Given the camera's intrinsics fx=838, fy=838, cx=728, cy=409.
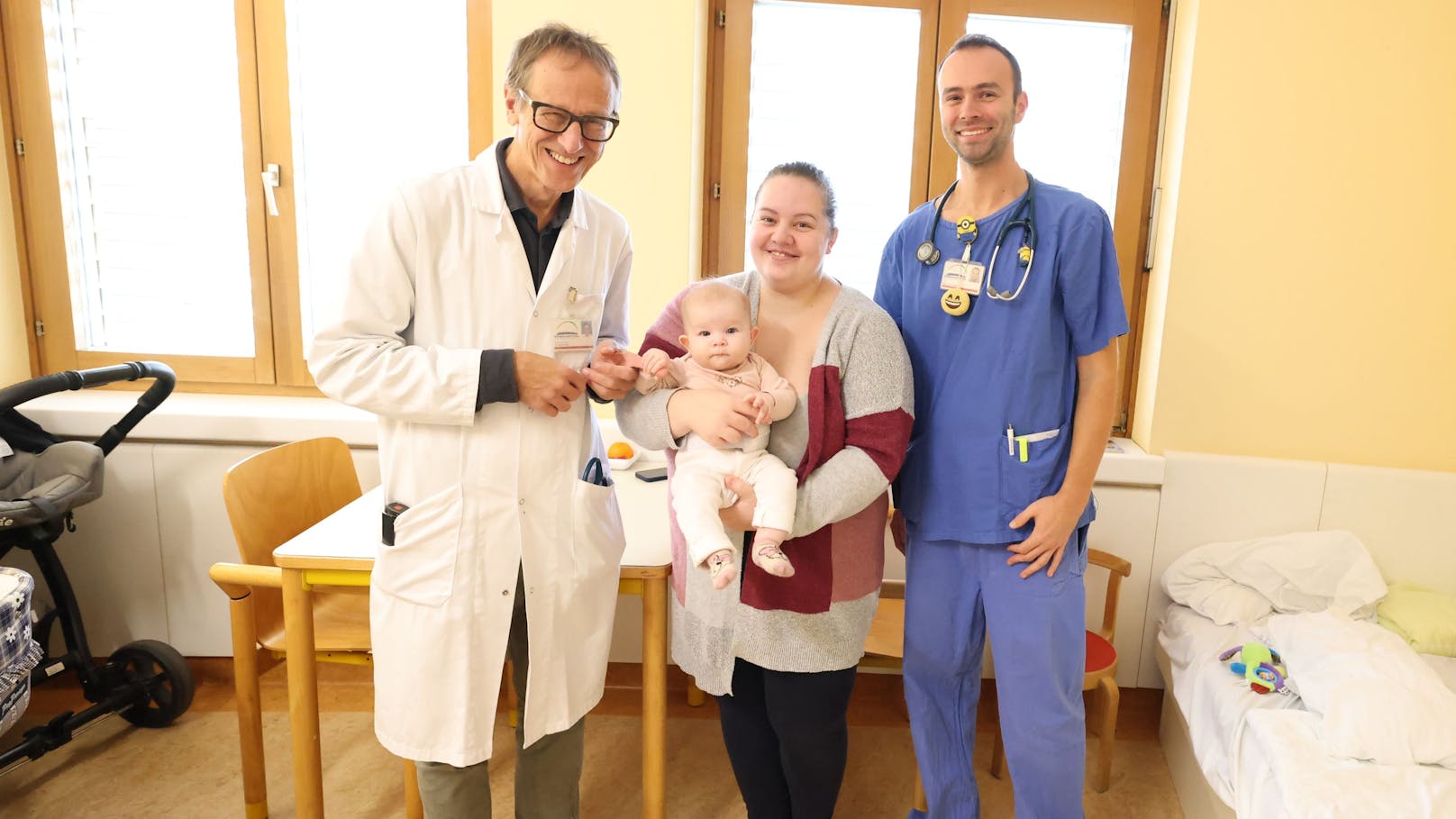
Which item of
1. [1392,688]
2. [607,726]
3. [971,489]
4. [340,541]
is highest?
[971,489]

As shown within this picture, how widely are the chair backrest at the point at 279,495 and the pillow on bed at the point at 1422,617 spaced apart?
9.32 ft

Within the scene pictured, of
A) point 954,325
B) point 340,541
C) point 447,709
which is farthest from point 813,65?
point 447,709

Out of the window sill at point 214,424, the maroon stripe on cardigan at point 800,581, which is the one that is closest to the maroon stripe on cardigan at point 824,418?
the maroon stripe on cardigan at point 800,581

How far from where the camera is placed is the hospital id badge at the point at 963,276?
154cm

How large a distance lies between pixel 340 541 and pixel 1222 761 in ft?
6.55

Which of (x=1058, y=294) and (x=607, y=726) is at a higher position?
(x=1058, y=294)

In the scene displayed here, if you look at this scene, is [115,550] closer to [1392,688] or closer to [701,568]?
[701,568]

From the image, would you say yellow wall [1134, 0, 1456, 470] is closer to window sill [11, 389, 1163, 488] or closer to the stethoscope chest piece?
window sill [11, 389, 1163, 488]

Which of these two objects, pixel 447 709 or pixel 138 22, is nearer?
pixel 447 709

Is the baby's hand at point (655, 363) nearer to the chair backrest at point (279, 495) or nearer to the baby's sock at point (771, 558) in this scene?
the baby's sock at point (771, 558)

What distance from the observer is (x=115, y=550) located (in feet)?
8.65

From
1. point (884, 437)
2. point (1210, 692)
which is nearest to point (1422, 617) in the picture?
point (1210, 692)

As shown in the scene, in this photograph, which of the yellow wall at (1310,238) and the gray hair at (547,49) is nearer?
the gray hair at (547,49)

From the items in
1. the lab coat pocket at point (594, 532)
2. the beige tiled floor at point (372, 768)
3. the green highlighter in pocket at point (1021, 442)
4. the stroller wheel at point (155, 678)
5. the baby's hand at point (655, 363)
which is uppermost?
the baby's hand at point (655, 363)
